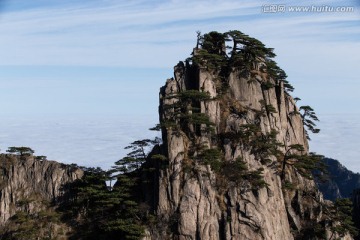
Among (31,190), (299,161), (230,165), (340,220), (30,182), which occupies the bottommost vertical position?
(340,220)

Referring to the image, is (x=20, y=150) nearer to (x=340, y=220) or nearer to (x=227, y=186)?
(x=227, y=186)

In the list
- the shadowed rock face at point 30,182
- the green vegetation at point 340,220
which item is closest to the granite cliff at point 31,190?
the shadowed rock face at point 30,182

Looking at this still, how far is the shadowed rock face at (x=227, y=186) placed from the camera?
7250 cm

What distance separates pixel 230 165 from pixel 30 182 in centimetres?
3512

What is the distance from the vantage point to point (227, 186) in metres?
74.2

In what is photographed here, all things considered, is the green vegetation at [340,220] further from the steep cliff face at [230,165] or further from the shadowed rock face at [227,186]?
the shadowed rock face at [227,186]

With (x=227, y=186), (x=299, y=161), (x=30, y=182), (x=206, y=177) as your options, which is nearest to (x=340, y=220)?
(x=299, y=161)

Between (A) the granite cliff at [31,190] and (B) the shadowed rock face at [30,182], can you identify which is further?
(B) the shadowed rock face at [30,182]

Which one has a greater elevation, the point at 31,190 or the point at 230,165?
the point at 230,165

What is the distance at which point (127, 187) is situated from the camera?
7606cm

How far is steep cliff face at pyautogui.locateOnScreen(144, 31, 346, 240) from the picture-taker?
2864 inches

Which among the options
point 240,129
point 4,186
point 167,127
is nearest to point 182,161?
point 167,127

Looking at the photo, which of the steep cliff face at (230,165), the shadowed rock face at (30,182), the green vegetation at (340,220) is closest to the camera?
the steep cliff face at (230,165)

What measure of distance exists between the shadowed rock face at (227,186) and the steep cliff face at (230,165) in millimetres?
151
